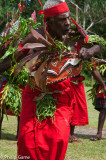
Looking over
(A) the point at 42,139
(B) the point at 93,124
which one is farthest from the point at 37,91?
(B) the point at 93,124

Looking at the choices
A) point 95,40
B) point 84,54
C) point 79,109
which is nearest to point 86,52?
point 84,54

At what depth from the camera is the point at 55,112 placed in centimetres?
315

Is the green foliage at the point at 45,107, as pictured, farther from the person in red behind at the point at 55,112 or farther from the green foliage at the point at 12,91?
the green foliage at the point at 12,91

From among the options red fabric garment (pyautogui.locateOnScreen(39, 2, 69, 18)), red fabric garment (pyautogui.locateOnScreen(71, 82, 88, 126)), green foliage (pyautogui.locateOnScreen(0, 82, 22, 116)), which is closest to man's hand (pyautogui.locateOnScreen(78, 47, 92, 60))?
red fabric garment (pyautogui.locateOnScreen(39, 2, 69, 18))

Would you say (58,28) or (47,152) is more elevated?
(58,28)

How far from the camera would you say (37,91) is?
317cm

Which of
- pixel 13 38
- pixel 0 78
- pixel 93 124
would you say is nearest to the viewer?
pixel 13 38

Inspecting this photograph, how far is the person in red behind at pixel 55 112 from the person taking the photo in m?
3.05

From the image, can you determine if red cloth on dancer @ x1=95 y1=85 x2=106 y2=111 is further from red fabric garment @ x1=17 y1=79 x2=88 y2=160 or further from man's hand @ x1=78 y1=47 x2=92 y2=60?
man's hand @ x1=78 y1=47 x2=92 y2=60

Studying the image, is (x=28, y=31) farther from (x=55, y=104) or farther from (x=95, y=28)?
(x=95, y=28)

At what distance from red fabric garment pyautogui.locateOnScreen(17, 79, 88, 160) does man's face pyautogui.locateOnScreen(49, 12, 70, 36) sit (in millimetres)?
484

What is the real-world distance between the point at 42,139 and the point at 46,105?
327mm

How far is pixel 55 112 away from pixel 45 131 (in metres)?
0.21

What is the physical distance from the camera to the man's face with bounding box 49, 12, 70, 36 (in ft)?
10.0
